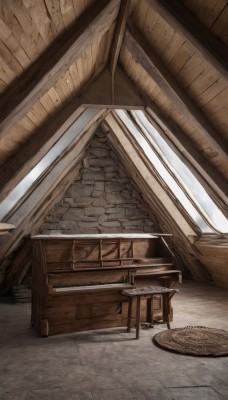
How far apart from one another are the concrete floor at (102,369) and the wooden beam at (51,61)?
6.85ft

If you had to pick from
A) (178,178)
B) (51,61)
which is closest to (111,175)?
(178,178)

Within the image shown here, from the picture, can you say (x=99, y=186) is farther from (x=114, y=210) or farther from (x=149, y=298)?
(x=149, y=298)

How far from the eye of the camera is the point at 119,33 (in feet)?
10.7

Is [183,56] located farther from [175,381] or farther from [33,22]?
[175,381]

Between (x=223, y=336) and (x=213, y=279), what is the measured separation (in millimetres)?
3672

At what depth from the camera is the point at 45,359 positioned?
3336 millimetres

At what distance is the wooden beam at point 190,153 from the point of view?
12.1 ft

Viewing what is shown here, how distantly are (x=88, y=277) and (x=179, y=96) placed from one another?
250cm

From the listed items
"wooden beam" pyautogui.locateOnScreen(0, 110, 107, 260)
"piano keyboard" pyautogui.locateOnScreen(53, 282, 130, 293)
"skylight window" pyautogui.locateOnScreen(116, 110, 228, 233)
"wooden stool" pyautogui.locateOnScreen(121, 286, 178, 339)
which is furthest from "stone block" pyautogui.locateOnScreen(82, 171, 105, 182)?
"wooden stool" pyautogui.locateOnScreen(121, 286, 178, 339)

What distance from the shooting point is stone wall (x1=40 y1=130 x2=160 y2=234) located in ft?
24.5

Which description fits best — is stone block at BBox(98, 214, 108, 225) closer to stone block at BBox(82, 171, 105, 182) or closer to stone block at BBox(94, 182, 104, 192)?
stone block at BBox(94, 182, 104, 192)

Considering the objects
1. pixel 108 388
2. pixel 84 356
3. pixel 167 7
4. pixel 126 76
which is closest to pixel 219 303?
pixel 84 356

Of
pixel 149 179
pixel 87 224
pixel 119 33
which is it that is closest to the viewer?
pixel 119 33

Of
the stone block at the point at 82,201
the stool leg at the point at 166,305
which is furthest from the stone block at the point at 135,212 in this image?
the stool leg at the point at 166,305
